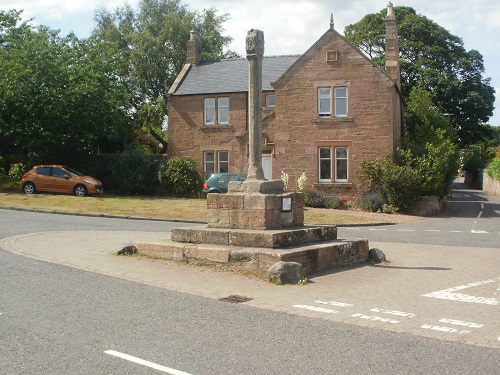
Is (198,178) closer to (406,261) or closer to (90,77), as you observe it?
(90,77)

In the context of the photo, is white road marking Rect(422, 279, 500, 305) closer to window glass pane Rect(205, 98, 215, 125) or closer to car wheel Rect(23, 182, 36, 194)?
car wheel Rect(23, 182, 36, 194)

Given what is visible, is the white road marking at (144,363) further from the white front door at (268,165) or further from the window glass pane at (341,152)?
the white front door at (268,165)

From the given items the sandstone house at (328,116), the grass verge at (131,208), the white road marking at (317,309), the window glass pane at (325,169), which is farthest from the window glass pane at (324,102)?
the white road marking at (317,309)

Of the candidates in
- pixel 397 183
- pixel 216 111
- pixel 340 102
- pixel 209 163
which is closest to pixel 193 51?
pixel 216 111

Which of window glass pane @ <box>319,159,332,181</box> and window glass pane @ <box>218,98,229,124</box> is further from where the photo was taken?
window glass pane @ <box>218,98,229,124</box>

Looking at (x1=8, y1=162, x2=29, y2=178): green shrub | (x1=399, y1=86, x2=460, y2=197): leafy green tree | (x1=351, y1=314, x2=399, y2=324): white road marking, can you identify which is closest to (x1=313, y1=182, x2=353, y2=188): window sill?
(x1=399, y1=86, x2=460, y2=197): leafy green tree

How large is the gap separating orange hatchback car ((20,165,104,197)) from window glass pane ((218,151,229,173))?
7.44 m

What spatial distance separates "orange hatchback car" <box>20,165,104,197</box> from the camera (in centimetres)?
3067

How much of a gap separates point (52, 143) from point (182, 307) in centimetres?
2903

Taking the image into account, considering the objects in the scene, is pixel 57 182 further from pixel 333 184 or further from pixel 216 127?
pixel 333 184

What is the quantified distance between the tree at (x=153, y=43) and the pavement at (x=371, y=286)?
3317 cm

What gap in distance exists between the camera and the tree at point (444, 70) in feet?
163

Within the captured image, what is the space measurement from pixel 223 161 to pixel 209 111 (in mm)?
3217

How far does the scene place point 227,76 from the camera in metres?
36.2
